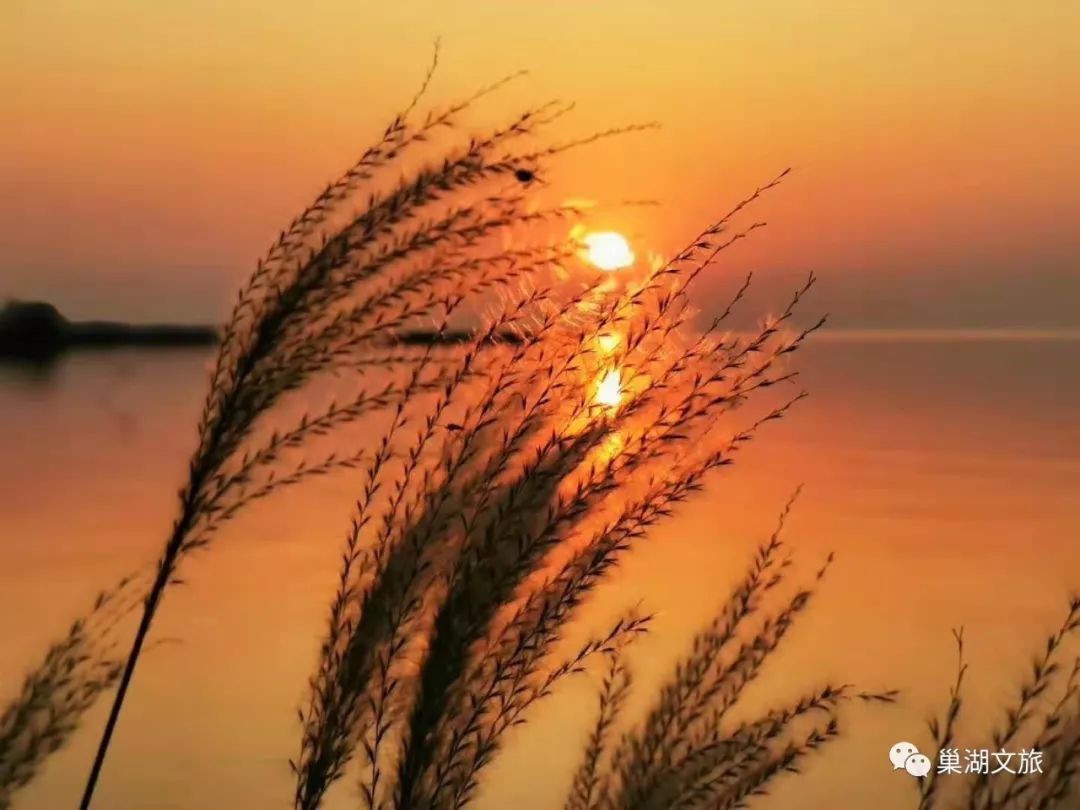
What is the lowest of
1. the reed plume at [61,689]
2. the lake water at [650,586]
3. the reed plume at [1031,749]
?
the reed plume at [61,689]

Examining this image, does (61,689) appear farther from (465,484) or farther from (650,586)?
(650,586)

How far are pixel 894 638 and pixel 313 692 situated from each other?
5.52 metres

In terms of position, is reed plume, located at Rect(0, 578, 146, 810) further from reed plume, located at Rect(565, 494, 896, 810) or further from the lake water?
reed plume, located at Rect(565, 494, 896, 810)

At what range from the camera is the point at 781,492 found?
11.1 m

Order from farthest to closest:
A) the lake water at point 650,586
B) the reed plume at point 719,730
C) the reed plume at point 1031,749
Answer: the lake water at point 650,586 → the reed plume at point 719,730 → the reed plume at point 1031,749

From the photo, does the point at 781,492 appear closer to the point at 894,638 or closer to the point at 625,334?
the point at 894,638

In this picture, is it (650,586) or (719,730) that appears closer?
(719,730)

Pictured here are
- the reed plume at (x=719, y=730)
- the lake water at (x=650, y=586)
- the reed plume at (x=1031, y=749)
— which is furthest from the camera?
the lake water at (x=650, y=586)

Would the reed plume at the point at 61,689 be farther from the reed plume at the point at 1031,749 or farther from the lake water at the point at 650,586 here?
the reed plume at the point at 1031,749

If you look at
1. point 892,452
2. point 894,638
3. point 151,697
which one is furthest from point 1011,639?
point 892,452

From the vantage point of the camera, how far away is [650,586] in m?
6.73

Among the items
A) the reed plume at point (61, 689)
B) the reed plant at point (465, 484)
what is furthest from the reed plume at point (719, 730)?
the reed plume at point (61, 689)

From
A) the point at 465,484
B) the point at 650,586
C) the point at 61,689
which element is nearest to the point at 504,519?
the point at 465,484

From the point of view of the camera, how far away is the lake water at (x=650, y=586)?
171 inches
